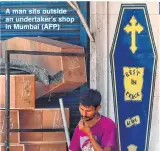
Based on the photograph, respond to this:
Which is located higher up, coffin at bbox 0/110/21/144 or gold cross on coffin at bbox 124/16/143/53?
gold cross on coffin at bbox 124/16/143/53

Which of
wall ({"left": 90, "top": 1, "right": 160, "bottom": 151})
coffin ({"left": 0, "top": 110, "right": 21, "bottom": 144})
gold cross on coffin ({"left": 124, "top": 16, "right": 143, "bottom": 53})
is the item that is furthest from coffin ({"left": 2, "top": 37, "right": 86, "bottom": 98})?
gold cross on coffin ({"left": 124, "top": 16, "right": 143, "bottom": 53})

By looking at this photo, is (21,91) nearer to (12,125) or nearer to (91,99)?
(12,125)

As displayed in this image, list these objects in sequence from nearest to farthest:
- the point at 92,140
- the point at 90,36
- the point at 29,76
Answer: the point at 92,140
the point at 29,76
the point at 90,36

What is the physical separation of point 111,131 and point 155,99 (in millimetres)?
1073

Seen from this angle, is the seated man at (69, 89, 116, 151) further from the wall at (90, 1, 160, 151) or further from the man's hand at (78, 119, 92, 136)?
the wall at (90, 1, 160, 151)

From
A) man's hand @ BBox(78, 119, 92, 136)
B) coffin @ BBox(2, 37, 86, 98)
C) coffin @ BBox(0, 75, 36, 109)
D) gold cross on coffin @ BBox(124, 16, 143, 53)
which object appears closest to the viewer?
man's hand @ BBox(78, 119, 92, 136)

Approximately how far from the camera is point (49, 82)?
4949mm

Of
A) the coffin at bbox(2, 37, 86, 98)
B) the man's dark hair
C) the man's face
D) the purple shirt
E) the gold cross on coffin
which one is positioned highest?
the gold cross on coffin

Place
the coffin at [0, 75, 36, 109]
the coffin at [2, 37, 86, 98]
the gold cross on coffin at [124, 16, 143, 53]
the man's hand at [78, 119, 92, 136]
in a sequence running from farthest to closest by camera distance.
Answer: the gold cross on coffin at [124, 16, 143, 53], the coffin at [2, 37, 86, 98], the coffin at [0, 75, 36, 109], the man's hand at [78, 119, 92, 136]

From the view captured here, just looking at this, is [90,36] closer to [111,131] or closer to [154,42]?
[154,42]

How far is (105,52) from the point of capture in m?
5.19

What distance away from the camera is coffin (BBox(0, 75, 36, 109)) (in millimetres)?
4781

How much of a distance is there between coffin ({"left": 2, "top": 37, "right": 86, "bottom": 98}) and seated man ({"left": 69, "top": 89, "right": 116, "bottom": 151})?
0.72 meters

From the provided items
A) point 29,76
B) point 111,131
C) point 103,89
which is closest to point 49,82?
point 29,76
